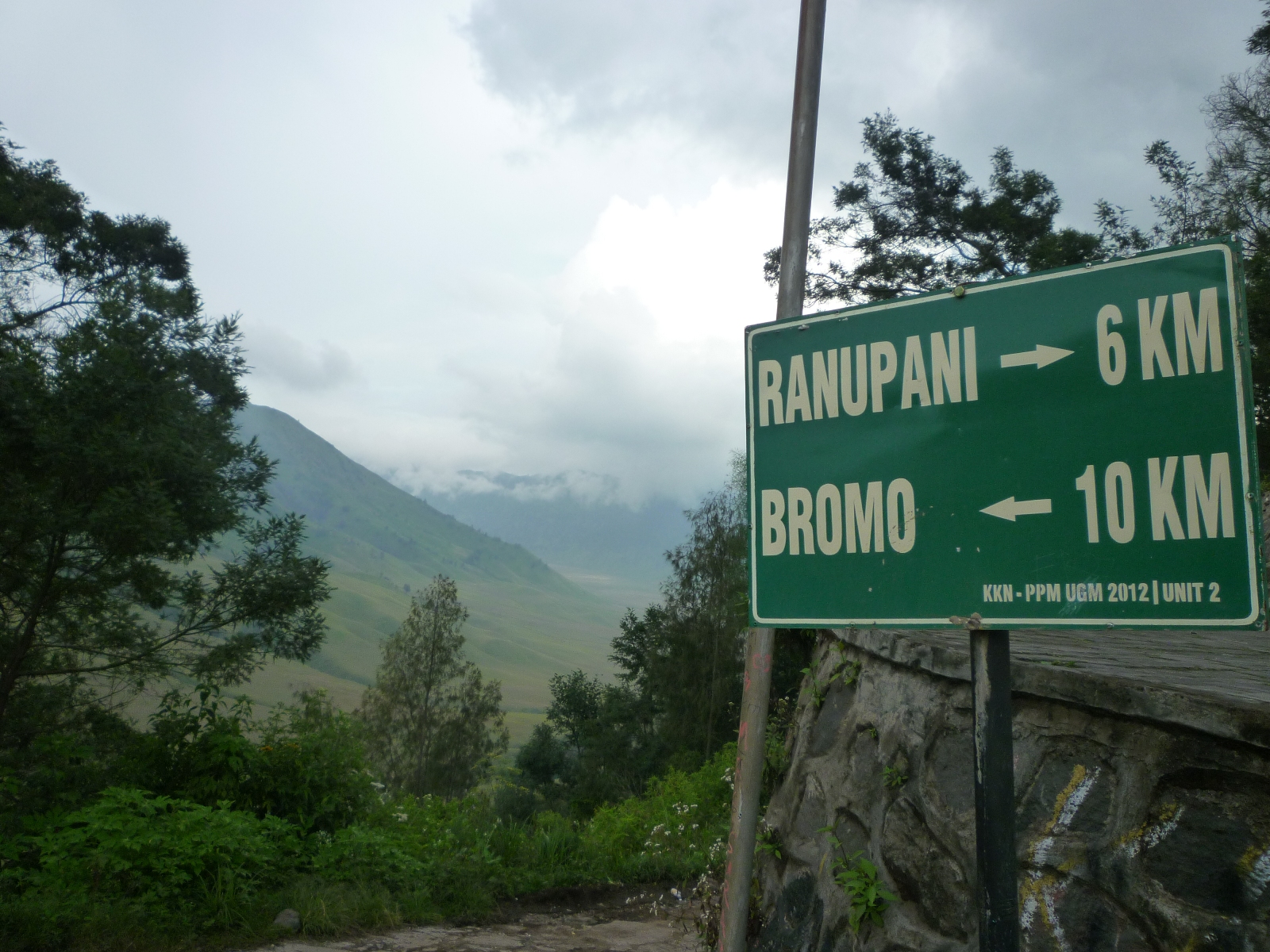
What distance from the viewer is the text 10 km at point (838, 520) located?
1.88 m

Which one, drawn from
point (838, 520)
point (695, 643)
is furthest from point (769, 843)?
point (695, 643)

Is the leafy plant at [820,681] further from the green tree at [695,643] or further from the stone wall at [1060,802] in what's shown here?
the green tree at [695,643]

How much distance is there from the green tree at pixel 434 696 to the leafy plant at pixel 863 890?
1803 inches

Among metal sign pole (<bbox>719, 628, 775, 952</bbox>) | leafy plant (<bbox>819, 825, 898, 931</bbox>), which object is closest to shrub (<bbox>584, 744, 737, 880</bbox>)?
leafy plant (<bbox>819, 825, 898, 931</bbox>)

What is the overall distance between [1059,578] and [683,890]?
23.1 feet

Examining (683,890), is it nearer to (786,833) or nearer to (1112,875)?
(786,833)

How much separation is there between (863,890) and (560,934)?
12.2 feet

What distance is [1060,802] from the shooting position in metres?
2.54

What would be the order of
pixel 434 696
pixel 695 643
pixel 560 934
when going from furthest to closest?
1. pixel 434 696
2. pixel 695 643
3. pixel 560 934

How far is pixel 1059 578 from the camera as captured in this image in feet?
5.48

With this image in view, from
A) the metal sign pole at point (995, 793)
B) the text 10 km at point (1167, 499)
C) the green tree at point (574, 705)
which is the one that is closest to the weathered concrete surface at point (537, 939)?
the metal sign pole at point (995, 793)

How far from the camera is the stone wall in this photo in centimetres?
219

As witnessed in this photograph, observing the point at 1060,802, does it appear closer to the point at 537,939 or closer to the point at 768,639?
the point at 768,639

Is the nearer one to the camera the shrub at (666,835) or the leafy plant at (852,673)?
the leafy plant at (852,673)
